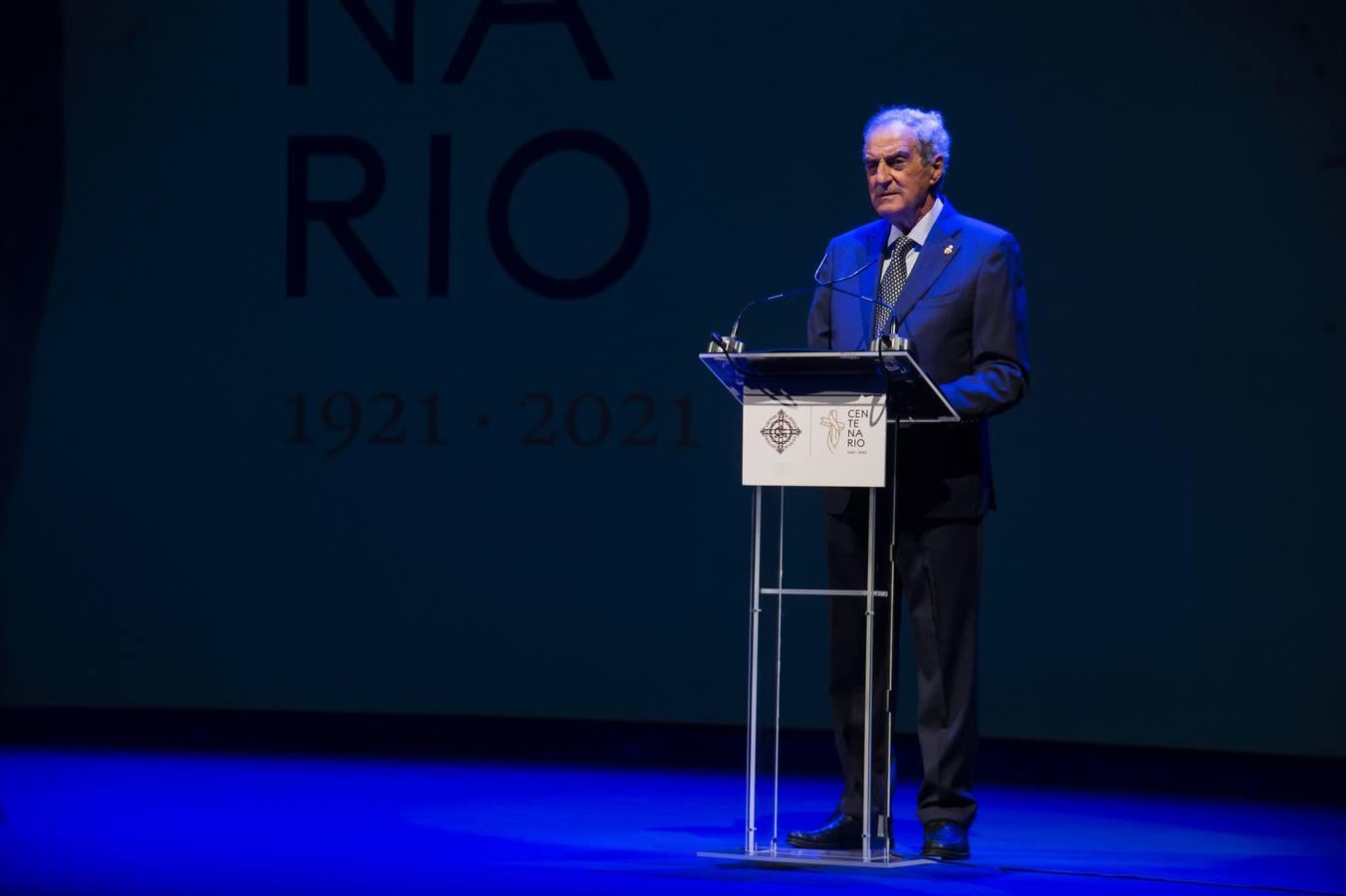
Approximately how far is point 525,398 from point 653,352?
460mm

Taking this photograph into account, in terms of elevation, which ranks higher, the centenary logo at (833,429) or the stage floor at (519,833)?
the centenary logo at (833,429)

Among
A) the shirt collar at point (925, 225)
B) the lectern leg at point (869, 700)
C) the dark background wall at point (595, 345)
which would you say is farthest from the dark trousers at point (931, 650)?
the dark background wall at point (595, 345)

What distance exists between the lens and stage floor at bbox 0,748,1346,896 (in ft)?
11.2

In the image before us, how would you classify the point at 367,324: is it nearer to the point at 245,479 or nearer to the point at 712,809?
the point at 245,479

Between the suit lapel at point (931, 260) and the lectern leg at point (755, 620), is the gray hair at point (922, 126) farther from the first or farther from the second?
the lectern leg at point (755, 620)

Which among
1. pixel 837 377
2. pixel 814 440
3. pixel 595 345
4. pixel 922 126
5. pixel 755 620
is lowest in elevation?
pixel 755 620

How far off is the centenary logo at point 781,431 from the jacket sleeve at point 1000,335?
1.06ft

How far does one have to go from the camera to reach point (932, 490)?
3.66m

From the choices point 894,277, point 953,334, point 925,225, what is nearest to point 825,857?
point 953,334

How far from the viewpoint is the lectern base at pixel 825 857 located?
3434 millimetres

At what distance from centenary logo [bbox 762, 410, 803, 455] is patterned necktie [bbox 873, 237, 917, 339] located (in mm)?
384

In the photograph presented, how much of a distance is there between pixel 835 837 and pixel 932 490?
72cm

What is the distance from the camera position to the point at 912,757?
18.7 ft

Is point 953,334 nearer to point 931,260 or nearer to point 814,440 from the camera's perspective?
point 931,260
